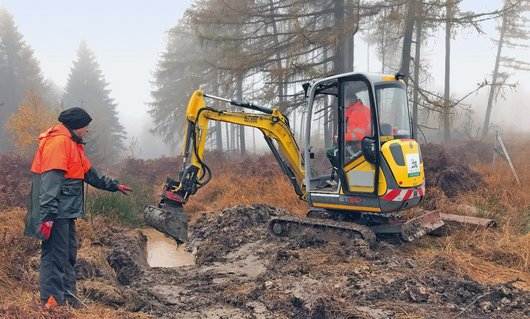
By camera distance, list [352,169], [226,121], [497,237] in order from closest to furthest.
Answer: [352,169]
[497,237]
[226,121]

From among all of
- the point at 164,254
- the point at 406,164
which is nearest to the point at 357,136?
the point at 406,164

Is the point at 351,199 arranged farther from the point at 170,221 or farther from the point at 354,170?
the point at 170,221

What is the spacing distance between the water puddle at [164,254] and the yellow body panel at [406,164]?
12.6 ft

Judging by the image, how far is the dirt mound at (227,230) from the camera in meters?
7.30

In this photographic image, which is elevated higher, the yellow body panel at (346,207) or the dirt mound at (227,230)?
the yellow body panel at (346,207)

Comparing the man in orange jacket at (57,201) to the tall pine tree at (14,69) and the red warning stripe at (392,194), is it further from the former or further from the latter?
the tall pine tree at (14,69)

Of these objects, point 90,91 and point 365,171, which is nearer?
point 365,171

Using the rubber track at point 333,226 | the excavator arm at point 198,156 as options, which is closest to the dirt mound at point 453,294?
the rubber track at point 333,226

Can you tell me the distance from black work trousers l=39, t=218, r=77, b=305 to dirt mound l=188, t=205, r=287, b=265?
2.93 m

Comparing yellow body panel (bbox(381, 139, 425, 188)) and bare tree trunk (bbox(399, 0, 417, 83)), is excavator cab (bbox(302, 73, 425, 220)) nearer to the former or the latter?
yellow body panel (bbox(381, 139, 425, 188))

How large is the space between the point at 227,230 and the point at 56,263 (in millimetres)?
4155

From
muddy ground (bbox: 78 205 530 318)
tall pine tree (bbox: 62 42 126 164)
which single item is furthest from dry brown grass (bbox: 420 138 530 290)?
tall pine tree (bbox: 62 42 126 164)

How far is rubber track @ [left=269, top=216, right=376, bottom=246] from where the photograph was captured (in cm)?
636

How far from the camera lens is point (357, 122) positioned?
21.0 ft
